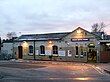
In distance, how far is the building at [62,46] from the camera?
57.8 meters

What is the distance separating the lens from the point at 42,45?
64812mm

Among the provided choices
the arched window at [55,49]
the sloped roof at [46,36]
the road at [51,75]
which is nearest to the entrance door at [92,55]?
the sloped roof at [46,36]

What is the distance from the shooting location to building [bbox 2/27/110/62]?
5778 centimetres

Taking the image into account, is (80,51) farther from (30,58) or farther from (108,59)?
(30,58)

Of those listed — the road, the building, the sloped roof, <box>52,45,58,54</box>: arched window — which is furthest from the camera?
the sloped roof

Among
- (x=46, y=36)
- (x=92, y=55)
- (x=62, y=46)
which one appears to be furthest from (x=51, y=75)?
(x=46, y=36)

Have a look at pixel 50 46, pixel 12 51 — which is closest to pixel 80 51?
pixel 50 46

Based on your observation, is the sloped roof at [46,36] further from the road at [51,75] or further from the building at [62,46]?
the road at [51,75]

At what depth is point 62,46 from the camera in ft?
202

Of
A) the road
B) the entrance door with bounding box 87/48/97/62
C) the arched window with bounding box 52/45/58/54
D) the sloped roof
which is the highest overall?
the sloped roof

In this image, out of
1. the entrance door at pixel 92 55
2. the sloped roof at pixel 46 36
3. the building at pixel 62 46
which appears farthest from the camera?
the sloped roof at pixel 46 36

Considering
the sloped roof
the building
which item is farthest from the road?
the sloped roof

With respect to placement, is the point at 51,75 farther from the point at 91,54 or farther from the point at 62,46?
the point at 62,46

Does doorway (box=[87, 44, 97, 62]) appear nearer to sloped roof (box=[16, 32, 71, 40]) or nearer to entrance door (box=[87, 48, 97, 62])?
entrance door (box=[87, 48, 97, 62])
